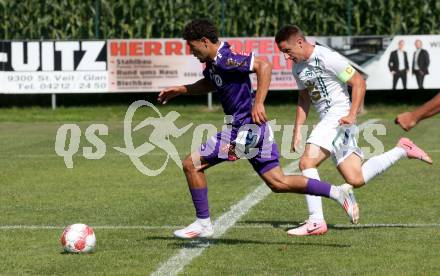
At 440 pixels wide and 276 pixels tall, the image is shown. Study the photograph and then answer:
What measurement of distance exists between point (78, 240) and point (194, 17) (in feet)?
74.2

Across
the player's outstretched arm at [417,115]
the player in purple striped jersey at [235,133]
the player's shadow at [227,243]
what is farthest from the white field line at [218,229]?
the player's outstretched arm at [417,115]

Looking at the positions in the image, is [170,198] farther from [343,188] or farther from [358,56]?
[358,56]

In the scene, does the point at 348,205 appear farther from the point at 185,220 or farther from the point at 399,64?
the point at 399,64

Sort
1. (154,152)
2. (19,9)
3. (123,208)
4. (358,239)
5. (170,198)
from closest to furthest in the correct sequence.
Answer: (358,239), (123,208), (170,198), (154,152), (19,9)

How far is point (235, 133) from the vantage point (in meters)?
9.16

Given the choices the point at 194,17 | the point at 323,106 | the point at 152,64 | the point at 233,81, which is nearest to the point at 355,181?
the point at 323,106

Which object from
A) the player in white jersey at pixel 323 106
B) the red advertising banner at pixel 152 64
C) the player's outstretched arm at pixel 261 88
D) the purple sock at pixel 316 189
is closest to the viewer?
the player's outstretched arm at pixel 261 88

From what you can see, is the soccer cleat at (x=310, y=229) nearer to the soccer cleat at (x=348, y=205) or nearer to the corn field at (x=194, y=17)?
the soccer cleat at (x=348, y=205)

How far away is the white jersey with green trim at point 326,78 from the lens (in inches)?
388

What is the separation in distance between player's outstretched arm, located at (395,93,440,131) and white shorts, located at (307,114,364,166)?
322 centimetres

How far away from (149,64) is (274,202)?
54.0 ft

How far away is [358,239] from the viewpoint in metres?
9.31

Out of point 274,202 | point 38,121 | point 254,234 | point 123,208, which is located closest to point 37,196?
point 123,208

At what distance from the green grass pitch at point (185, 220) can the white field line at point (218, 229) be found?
8 cm
